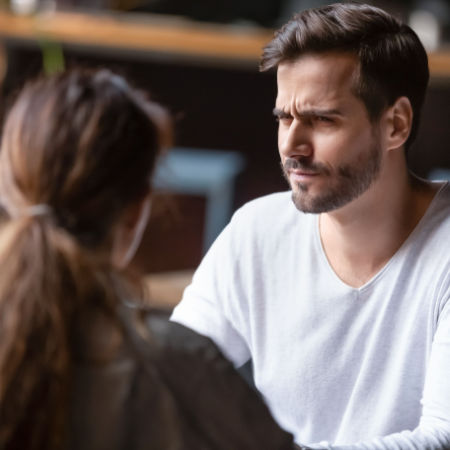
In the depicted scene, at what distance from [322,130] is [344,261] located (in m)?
0.16

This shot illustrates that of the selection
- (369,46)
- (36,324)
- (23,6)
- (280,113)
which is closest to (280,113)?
(280,113)

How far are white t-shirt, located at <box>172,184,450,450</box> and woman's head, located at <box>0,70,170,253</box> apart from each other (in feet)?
0.82

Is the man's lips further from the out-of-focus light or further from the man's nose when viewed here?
the out-of-focus light

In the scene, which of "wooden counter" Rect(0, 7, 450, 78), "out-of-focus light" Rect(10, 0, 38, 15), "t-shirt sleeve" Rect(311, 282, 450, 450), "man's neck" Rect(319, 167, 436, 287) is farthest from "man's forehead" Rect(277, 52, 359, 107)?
"out-of-focus light" Rect(10, 0, 38, 15)

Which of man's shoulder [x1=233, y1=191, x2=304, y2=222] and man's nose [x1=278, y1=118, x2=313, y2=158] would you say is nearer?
man's nose [x1=278, y1=118, x2=313, y2=158]

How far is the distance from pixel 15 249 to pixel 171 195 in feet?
0.68

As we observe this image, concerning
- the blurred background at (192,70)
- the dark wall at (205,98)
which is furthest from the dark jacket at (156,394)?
the dark wall at (205,98)

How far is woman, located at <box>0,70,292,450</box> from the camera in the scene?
65 centimetres

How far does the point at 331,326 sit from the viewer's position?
0.87 m

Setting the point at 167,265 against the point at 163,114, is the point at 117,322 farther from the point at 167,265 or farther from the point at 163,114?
the point at 167,265

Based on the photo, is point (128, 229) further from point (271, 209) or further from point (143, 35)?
point (143, 35)

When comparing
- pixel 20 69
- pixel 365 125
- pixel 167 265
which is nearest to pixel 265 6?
pixel 20 69

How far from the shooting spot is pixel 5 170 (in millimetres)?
668

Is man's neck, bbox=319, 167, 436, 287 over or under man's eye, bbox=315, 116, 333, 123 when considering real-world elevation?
under
